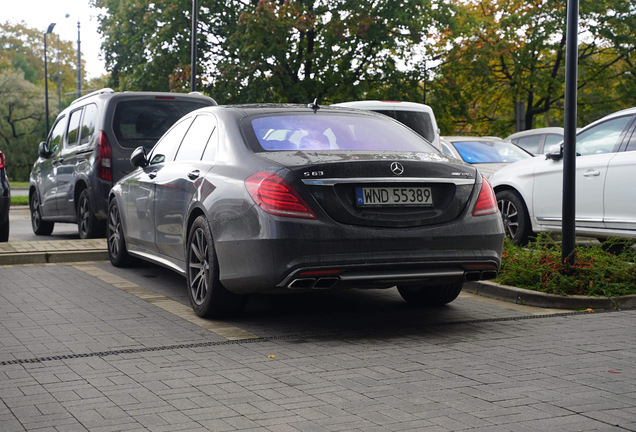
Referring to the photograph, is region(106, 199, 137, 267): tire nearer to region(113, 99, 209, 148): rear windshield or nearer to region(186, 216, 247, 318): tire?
region(113, 99, 209, 148): rear windshield

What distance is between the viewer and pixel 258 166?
5922 mm

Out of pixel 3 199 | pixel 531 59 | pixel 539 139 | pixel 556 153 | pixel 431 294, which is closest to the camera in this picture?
pixel 431 294

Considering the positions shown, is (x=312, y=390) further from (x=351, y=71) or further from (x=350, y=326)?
(x=351, y=71)

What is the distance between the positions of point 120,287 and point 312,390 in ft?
13.4

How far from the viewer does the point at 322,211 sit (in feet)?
18.5

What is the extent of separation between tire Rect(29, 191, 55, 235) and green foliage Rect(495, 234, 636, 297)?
844 cm

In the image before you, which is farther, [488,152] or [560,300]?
[488,152]

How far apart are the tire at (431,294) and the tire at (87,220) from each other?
5562 mm

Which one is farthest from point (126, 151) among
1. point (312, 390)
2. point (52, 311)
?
A: point (312, 390)

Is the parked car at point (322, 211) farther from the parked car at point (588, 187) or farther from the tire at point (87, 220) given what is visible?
the tire at point (87, 220)

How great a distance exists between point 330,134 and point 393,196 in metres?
0.95

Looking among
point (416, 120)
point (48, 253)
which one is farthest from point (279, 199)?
point (416, 120)

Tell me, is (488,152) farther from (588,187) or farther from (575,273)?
(575,273)

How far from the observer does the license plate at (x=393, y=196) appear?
5.75m
